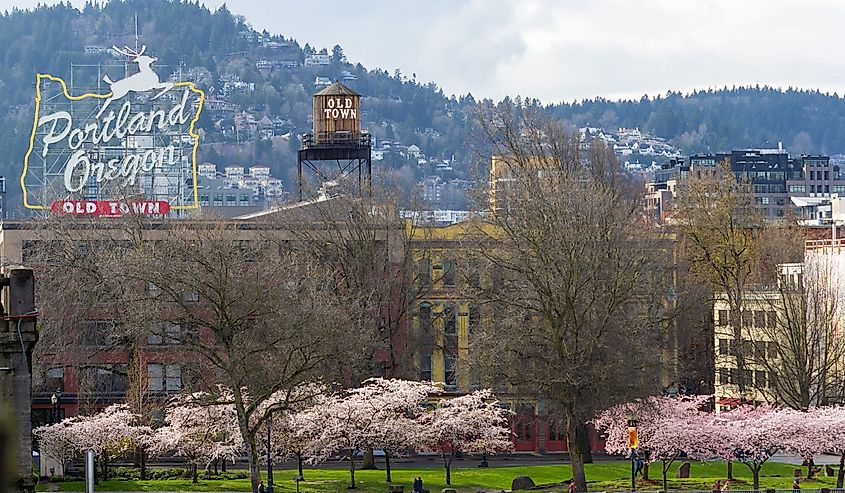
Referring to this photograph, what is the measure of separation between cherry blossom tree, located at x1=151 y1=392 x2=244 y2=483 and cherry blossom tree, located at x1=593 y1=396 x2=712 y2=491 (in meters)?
17.1

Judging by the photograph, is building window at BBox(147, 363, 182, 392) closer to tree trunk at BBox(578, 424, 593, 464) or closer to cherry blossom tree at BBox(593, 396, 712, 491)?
tree trunk at BBox(578, 424, 593, 464)

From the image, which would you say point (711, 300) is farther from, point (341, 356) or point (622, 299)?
point (341, 356)

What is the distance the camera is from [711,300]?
8481 centimetres

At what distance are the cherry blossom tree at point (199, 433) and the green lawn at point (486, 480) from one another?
1.29 meters

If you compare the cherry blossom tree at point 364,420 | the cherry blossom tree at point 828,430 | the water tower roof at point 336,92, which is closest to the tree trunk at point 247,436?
the cherry blossom tree at point 364,420

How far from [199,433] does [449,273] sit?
32480 mm

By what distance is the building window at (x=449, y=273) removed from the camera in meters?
88.4

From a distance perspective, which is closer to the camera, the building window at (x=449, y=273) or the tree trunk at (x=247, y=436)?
the tree trunk at (x=247, y=436)

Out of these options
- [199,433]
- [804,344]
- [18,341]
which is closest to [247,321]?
[199,433]

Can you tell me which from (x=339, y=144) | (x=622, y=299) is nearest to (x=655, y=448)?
(x=622, y=299)

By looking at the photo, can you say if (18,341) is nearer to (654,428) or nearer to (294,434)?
(294,434)

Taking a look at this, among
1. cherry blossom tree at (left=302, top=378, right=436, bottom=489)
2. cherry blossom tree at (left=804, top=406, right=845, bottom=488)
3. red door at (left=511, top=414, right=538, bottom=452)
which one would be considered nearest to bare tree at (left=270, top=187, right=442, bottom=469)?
red door at (left=511, top=414, right=538, bottom=452)

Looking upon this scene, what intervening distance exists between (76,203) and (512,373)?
37.2 meters

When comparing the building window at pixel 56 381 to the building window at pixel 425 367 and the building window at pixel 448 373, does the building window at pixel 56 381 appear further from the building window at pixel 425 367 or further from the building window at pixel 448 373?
the building window at pixel 448 373
